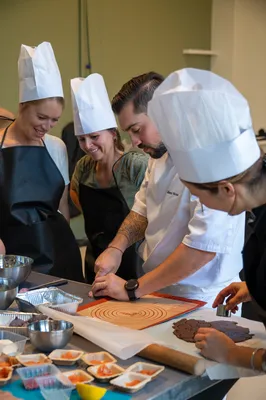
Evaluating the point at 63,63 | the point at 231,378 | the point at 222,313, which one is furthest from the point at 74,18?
the point at 231,378

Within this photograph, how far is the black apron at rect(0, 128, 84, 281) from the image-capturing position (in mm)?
2154

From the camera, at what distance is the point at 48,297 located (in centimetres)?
166

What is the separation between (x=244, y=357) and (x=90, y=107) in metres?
1.33

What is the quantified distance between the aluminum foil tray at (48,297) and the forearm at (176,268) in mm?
196

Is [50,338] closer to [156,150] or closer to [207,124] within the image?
[207,124]

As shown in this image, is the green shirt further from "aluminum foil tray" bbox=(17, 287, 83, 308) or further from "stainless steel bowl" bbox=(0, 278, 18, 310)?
"stainless steel bowl" bbox=(0, 278, 18, 310)

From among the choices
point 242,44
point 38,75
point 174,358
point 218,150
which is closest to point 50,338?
point 174,358

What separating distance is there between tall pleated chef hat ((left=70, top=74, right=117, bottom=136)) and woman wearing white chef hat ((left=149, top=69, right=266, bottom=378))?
3.30ft

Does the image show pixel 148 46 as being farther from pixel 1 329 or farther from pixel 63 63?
pixel 1 329

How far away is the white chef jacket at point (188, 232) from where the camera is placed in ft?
5.15

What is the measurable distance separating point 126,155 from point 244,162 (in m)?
1.21

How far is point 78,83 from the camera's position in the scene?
2264mm

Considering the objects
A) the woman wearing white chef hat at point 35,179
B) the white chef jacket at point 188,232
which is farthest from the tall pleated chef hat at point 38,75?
the white chef jacket at point 188,232

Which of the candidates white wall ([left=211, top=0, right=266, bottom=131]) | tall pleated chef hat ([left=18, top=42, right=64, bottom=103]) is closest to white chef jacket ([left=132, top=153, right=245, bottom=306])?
tall pleated chef hat ([left=18, top=42, right=64, bottom=103])
